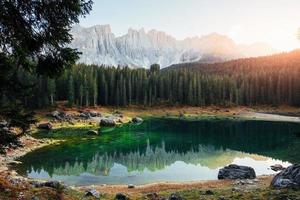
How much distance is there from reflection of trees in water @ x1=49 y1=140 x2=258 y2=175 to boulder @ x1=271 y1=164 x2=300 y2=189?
86.5ft

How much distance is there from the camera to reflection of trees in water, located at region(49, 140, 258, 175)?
57.9 meters

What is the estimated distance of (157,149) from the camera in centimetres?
7769

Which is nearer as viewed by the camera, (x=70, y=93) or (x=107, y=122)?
(x=107, y=122)

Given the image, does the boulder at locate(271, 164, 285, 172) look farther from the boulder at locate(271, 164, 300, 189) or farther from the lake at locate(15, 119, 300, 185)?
the boulder at locate(271, 164, 300, 189)

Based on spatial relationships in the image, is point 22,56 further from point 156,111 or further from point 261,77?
point 261,77

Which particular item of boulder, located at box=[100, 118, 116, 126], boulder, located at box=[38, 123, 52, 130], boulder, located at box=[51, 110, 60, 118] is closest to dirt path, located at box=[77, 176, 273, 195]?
boulder, located at box=[38, 123, 52, 130]

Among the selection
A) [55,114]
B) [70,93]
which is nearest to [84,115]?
[55,114]

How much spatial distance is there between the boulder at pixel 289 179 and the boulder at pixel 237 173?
1080 cm

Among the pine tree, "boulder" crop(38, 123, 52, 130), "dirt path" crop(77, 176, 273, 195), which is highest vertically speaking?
the pine tree

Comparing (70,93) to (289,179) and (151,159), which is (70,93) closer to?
(151,159)

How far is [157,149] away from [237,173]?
101 ft

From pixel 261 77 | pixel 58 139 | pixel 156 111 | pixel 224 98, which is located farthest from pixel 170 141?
pixel 261 77

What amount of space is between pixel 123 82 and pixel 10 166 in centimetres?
10988

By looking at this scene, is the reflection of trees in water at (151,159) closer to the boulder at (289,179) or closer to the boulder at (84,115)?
the boulder at (289,179)
